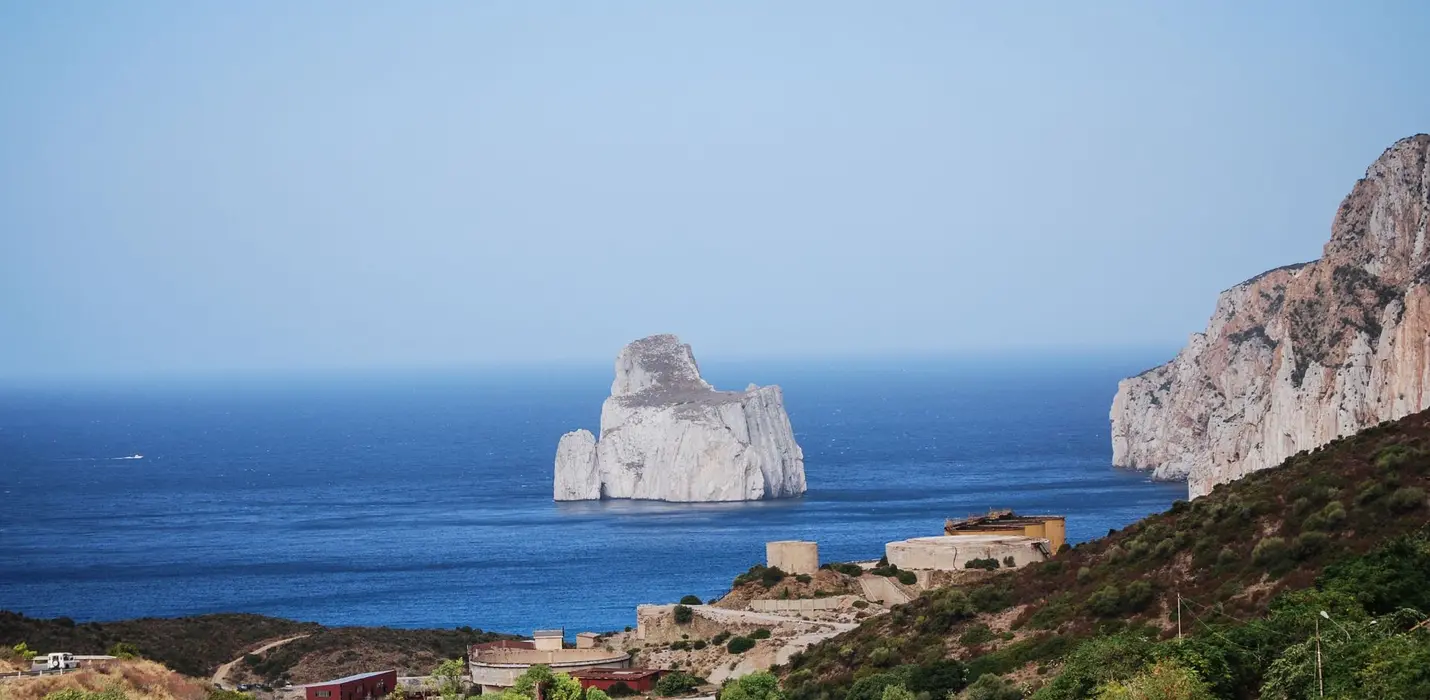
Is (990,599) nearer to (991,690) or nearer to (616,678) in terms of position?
(616,678)

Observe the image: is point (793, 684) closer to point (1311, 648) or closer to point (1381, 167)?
point (1311, 648)

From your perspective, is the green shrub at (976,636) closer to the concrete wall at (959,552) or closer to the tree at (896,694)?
the tree at (896,694)

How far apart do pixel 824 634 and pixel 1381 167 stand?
185 feet

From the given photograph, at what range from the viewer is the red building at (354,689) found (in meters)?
40.1

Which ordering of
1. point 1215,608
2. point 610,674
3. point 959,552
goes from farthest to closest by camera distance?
point 959,552 → point 610,674 → point 1215,608

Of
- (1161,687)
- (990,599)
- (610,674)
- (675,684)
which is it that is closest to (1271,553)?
(990,599)

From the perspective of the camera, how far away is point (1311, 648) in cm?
2958

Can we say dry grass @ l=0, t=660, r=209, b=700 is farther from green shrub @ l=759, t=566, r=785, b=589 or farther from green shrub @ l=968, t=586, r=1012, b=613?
green shrub @ l=759, t=566, r=785, b=589

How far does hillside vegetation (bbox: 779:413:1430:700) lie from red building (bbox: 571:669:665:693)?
2.88 metres

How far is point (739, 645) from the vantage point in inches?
1721

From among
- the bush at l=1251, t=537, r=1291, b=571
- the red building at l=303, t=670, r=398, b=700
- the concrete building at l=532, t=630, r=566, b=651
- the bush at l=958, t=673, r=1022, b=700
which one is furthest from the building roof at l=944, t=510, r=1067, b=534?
the bush at l=958, t=673, r=1022, b=700

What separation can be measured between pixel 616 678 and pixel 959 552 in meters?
9.85

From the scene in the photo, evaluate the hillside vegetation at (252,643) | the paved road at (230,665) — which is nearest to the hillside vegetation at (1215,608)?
the hillside vegetation at (252,643)

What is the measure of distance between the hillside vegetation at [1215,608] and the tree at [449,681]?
584cm
